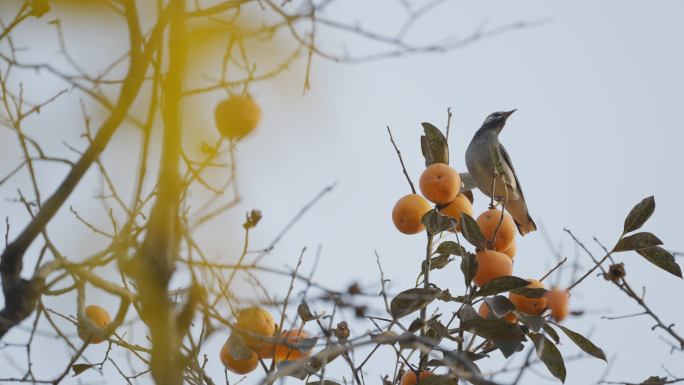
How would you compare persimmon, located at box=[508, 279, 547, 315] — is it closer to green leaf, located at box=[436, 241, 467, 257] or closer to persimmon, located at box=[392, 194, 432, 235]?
green leaf, located at box=[436, 241, 467, 257]

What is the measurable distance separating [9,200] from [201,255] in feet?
4.37

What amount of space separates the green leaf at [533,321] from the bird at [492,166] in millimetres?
2505

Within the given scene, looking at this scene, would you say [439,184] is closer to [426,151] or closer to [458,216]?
[458,216]

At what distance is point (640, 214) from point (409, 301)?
1.20 meters

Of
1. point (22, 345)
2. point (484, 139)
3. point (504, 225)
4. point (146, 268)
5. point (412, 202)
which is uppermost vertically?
point (484, 139)

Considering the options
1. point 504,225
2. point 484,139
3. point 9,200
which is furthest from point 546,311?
point 484,139

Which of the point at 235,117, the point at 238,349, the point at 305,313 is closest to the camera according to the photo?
the point at 235,117

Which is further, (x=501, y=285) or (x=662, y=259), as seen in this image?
(x=662, y=259)

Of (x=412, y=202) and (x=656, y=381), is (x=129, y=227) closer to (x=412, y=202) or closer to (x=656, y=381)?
(x=412, y=202)

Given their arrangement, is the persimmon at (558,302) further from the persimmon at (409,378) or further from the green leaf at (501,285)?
the persimmon at (409,378)

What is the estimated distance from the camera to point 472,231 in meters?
2.36

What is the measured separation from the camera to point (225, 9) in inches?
62.1

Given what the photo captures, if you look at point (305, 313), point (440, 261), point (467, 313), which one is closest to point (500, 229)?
point (440, 261)

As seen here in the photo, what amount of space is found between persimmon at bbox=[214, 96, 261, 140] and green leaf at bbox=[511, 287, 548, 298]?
1314 millimetres
